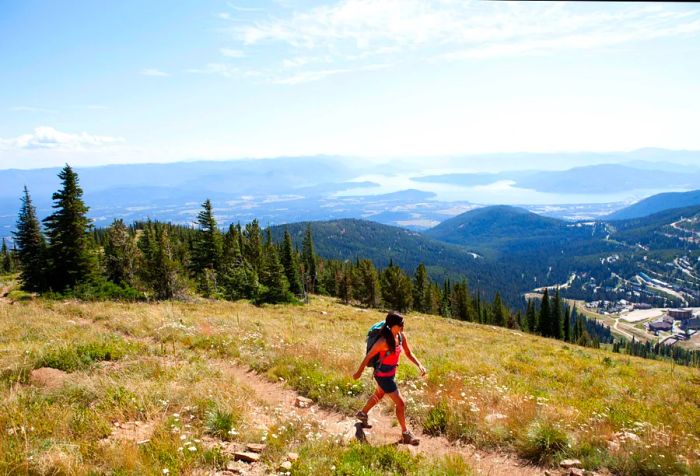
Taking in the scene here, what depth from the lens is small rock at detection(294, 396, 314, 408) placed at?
29.0ft

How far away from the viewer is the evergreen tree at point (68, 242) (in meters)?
30.1

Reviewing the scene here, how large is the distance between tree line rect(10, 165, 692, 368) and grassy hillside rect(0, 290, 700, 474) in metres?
18.0

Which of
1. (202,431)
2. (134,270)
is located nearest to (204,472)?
(202,431)

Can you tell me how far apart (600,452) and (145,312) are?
1925 centimetres

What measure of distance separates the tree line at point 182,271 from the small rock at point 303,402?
895 inches

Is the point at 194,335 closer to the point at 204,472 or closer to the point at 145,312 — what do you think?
the point at 145,312

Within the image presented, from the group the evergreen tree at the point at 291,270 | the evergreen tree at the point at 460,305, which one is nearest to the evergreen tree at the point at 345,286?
the evergreen tree at the point at 291,270

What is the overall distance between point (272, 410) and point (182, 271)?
116 ft

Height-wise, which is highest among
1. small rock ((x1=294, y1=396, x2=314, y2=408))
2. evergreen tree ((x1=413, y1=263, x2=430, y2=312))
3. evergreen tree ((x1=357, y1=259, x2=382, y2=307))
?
small rock ((x1=294, y1=396, x2=314, y2=408))

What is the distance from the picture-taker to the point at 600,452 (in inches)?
256

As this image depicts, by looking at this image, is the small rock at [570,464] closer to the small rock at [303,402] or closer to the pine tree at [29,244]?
the small rock at [303,402]

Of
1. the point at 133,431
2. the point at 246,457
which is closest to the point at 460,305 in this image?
the point at 246,457

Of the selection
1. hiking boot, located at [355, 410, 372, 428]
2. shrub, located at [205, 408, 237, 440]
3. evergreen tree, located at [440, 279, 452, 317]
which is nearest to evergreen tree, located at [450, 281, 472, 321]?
evergreen tree, located at [440, 279, 452, 317]

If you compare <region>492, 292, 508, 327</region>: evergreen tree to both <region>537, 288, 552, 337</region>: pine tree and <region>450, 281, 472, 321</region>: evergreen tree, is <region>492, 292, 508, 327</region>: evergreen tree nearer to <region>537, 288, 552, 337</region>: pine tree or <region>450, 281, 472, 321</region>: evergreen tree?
<region>537, 288, 552, 337</region>: pine tree
